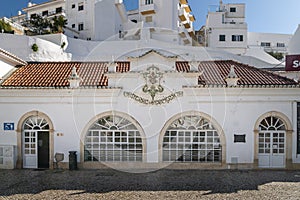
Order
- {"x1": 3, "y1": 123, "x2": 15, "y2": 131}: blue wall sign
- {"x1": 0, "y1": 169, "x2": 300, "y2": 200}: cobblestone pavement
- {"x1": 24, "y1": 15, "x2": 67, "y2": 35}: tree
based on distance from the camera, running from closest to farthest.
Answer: {"x1": 0, "y1": 169, "x2": 300, "y2": 200}: cobblestone pavement
{"x1": 3, "y1": 123, "x2": 15, "y2": 131}: blue wall sign
{"x1": 24, "y1": 15, "x2": 67, "y2": 35}: tree

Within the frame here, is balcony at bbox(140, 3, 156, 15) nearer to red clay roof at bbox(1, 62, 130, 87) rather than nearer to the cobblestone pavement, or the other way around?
red clay roof at bbox(1, 62, 130, 87)

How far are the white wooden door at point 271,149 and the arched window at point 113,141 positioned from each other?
20.2ft

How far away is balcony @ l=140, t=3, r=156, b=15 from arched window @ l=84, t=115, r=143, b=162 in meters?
26.5

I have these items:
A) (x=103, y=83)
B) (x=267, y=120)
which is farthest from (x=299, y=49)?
(x=103, y=83)

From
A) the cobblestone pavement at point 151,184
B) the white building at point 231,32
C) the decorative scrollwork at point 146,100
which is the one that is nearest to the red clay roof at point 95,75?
the decorative scrollwork at point 146,100

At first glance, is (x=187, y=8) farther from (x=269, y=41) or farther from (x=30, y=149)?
(x=30, y=149)

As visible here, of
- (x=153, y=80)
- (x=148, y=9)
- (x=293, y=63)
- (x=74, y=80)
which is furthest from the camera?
(x=148, y=9)

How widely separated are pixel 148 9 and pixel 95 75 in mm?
24882

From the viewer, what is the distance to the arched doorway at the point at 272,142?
12.6 meters

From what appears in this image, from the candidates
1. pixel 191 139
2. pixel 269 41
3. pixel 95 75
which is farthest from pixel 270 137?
pixel 269 41

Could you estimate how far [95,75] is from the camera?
13.8 m

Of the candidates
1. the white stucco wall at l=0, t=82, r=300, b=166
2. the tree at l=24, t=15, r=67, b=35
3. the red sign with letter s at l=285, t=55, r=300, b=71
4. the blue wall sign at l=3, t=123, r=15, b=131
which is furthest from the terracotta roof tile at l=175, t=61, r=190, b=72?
the tree at l=24, t=15, r=67, b=35

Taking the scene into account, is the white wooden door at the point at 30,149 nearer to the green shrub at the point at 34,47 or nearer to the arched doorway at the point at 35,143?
the arched doorway at the point at 35,143

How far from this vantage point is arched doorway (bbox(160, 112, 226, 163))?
41.8 feet
